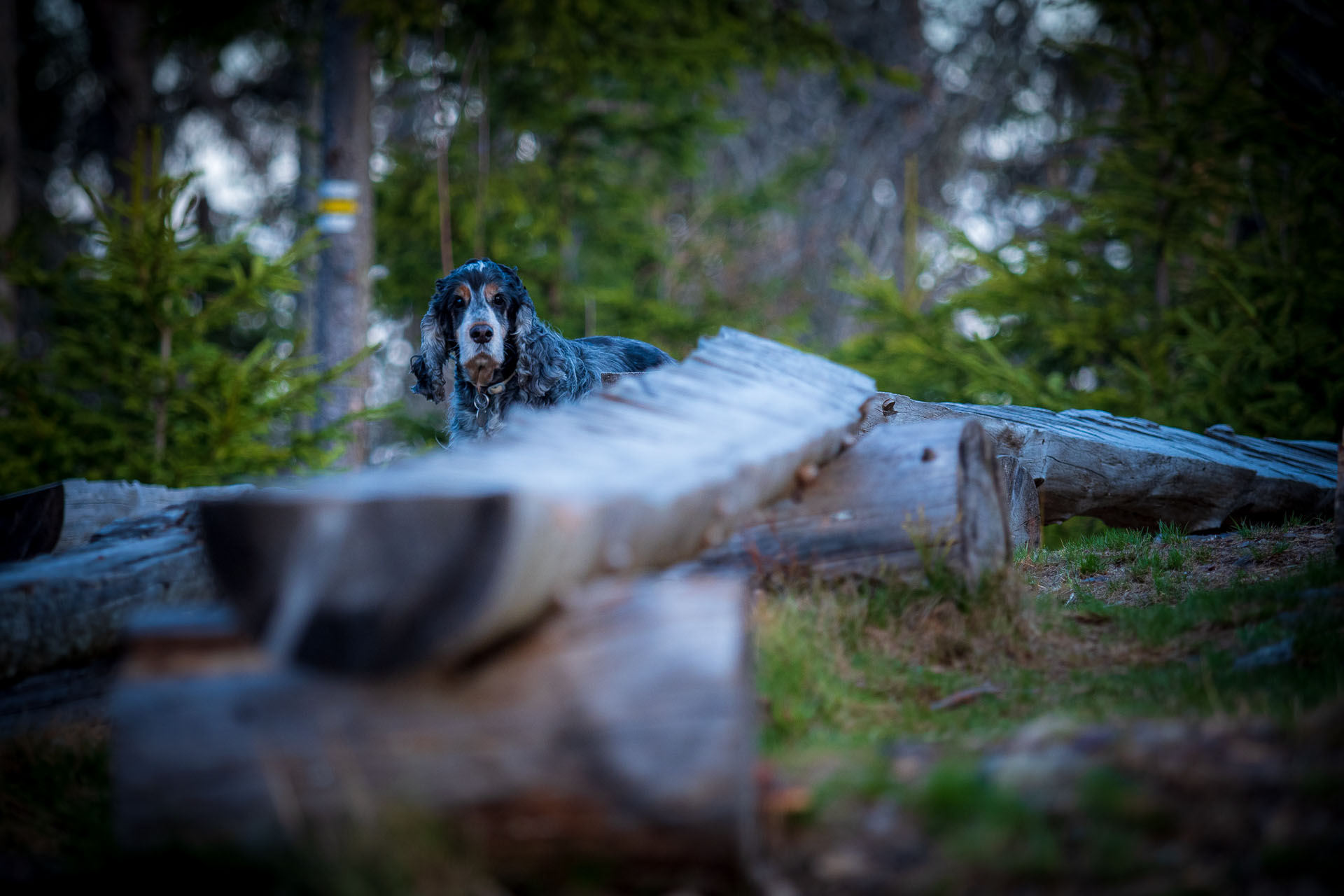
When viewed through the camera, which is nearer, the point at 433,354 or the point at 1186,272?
the point at 433,354

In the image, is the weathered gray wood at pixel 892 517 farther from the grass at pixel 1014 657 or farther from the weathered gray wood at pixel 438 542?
the weathered gray wood at pixel 438 542

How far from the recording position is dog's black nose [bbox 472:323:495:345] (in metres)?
6.84

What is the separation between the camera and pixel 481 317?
22.6 ft

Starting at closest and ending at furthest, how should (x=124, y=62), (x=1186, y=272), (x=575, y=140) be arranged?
1. (x=1186, y=272)
2. (x=575, y=140)
3. (x=124, y=62)

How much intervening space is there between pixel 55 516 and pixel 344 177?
738 centimetres

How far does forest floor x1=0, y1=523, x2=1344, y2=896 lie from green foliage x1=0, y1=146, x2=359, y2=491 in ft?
16.3

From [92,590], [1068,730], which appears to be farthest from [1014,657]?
[92,590]

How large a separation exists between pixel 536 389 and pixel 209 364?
3.39m

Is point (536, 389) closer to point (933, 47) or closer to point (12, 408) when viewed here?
point (12, 408)

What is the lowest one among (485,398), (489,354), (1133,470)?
(1133,470)

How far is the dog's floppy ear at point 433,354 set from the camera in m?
7.21

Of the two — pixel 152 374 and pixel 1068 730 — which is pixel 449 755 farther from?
pixel 152 374

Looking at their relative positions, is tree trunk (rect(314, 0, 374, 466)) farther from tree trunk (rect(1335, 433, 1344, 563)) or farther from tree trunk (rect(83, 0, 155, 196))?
tree trunk (rect(1335, 433, 1344, 563))

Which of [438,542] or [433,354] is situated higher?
[433,354]
